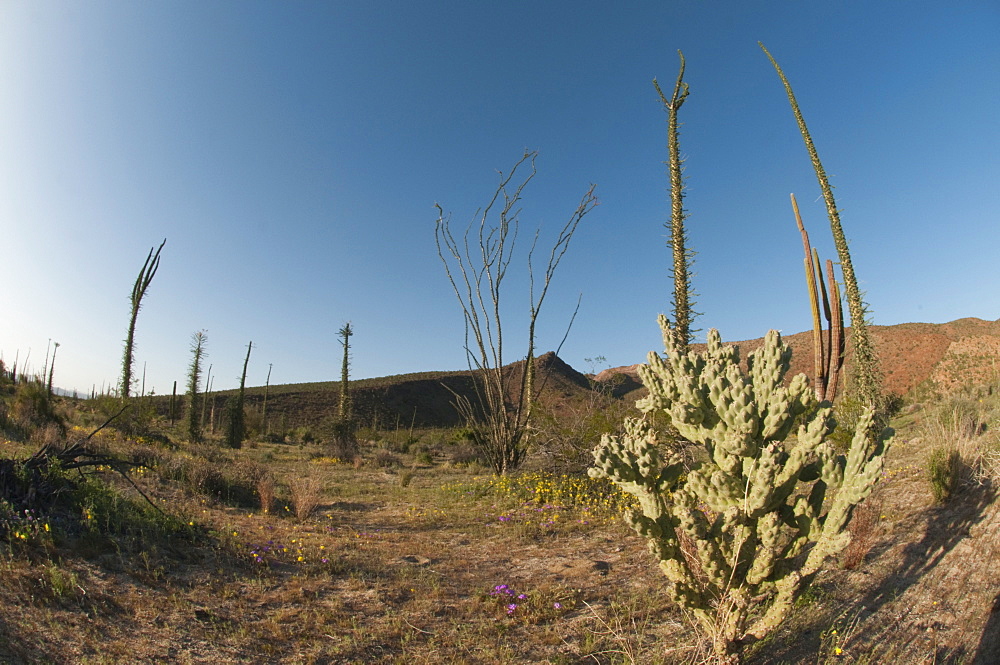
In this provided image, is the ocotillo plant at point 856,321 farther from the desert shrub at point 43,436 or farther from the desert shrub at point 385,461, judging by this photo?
the desert shrub at point 43,436

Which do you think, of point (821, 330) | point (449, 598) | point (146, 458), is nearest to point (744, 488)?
point (449, 598)

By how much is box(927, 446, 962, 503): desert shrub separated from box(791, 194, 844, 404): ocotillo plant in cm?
217

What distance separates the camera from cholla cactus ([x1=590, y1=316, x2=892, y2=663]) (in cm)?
262

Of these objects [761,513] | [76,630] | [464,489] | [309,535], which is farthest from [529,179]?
[76,630]

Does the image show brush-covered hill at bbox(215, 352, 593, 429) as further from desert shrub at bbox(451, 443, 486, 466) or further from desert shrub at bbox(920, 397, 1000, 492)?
desert shrub at bbox(920, 397, 1000, 492)

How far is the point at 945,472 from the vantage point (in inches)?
180

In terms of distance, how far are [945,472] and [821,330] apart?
11.0 feet

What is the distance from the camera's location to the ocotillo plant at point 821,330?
23.3 feet

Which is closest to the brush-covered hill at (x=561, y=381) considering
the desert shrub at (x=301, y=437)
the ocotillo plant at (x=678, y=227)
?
the desert shrub at (x=301, y=437)

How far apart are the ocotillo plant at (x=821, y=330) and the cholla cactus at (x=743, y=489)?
4.66 m

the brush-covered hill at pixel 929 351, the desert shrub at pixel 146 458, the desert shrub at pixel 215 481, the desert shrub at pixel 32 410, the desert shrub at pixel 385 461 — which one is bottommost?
the desert shrub at pixel 385 461

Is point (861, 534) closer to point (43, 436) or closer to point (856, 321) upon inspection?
point (856, 321)

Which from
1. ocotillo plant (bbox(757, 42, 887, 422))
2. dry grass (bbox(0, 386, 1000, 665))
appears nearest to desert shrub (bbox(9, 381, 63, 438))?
dry grass (bbox(0, 386, 1000, 665))

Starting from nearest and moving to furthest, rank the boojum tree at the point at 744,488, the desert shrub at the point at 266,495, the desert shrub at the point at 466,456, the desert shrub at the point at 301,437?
the boojum tree at the point at 744,488 → the desert shrub at the point at 266,495 → the desert shrub at the point at 466,456 → the desert shrub at the point at 301,437
